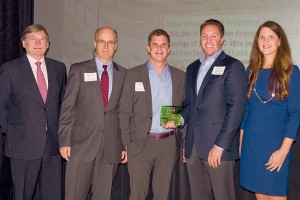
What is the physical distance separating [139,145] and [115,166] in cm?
32

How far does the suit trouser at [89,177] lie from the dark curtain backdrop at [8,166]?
3.61ft

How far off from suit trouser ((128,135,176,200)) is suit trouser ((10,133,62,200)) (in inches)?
29.6

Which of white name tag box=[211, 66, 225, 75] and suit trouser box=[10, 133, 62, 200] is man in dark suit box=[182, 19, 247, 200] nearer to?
white name tag box=[211, 66, 225, 75]

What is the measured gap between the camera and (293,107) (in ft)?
9.14

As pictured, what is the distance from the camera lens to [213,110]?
3.04 meters

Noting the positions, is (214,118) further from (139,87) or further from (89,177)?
(89,177)

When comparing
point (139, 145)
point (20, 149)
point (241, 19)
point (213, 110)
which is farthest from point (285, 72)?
point (20, 149)

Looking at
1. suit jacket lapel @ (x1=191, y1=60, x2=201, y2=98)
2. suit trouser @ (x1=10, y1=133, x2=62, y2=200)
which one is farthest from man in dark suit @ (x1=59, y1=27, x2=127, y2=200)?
suit jacket lapel @ (x1=191, y1=60, x2=201, y2=98)

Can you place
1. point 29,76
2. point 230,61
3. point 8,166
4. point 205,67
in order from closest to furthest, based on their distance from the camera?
point 230,61
point 205,67
point 29,76
point 8,166

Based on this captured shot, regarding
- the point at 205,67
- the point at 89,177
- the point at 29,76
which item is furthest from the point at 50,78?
the point at 205,67

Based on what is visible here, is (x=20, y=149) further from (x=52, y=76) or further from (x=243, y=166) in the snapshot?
(x=243, y=166)

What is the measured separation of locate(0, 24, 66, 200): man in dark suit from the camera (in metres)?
3.38

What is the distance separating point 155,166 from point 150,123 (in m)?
0.41

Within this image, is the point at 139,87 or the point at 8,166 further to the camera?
the point at 8,166
